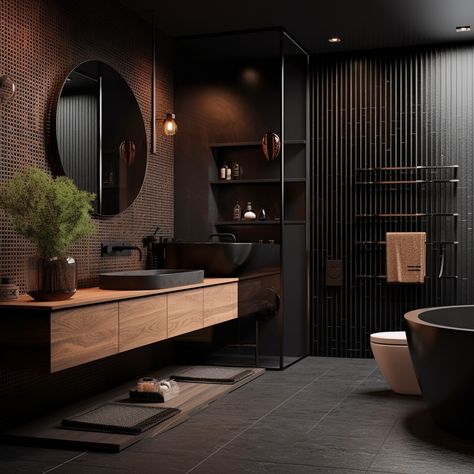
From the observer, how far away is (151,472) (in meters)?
3.40

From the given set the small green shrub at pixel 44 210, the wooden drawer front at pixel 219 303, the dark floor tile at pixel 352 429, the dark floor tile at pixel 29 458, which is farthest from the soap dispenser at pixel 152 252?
the dark floor tile at pixel 29 458

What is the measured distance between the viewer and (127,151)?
5.48m

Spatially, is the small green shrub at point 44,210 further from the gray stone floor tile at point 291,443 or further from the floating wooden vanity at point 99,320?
the gray stone floor tile at point 291,443

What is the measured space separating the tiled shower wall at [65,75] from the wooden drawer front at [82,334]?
2.10ft

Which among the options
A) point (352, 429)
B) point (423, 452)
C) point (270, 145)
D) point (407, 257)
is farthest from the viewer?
point (407, 257)

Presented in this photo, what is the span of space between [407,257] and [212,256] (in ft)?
5.78

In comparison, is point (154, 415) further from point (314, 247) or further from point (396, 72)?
point (396, 72)

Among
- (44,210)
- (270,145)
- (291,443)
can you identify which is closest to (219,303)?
(270,145)

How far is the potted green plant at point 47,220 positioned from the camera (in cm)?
381

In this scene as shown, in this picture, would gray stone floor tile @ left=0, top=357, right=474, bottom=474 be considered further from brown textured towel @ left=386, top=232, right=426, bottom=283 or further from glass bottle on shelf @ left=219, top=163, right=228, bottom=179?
glass bottle on shelf @ left=219, top=163, right=228, bottom=179

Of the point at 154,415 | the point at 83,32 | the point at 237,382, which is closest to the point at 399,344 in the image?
the point at 237,382

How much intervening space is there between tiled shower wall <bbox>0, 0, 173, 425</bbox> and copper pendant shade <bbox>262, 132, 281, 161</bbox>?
0.80m

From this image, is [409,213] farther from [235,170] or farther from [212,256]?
[212,256]

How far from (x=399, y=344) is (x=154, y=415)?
176 cm
